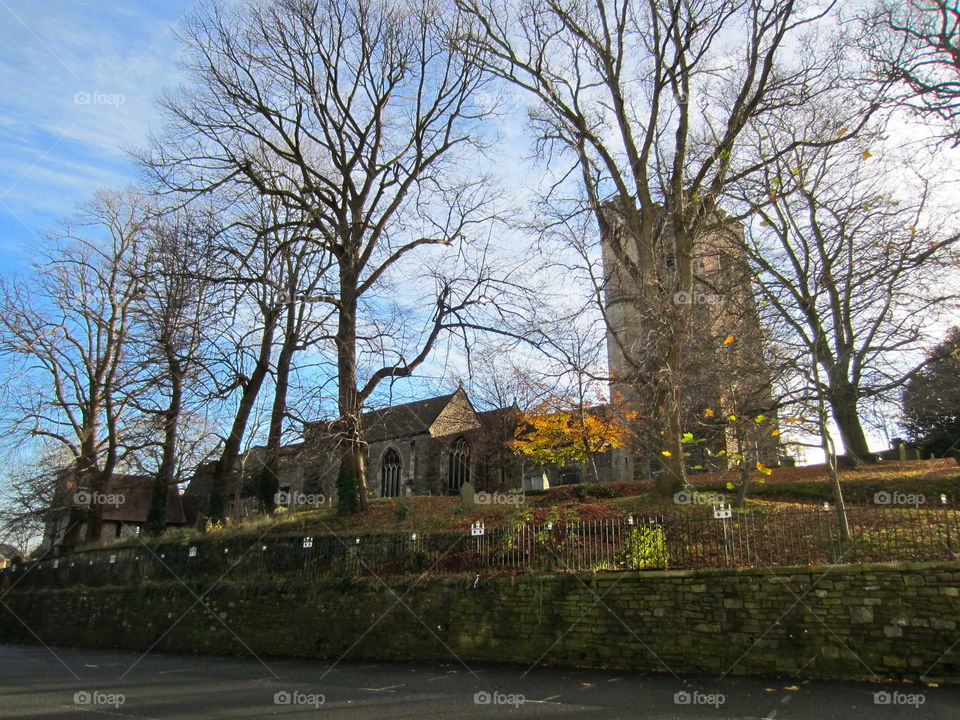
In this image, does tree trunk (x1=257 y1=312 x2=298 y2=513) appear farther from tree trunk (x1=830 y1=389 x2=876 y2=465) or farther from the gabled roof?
the gabled roof

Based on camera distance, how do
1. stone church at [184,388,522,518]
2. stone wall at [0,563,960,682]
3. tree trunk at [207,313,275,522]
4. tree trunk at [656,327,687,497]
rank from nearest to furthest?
stone wall at [0,563,960,682], tree trunk at [656,327,687,497], tree trunk at [207,313,275,522], stone church at [184,388,522,518]

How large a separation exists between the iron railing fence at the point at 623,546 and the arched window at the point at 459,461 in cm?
2349

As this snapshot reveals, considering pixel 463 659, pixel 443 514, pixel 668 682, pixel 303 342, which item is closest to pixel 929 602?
pixel 668 682

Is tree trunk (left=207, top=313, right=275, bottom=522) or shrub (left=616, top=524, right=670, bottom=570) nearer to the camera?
shrub (left=616, top=524, right=670, bottom=570)

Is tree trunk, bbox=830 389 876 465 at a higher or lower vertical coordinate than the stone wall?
higher

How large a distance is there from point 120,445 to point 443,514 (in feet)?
36.2

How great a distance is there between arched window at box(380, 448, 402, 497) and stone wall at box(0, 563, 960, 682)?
26.4m

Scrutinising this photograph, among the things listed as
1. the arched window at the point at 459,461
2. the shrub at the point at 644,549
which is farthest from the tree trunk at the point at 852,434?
the arched window at the point at 459,461

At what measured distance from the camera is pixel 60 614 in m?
23.1

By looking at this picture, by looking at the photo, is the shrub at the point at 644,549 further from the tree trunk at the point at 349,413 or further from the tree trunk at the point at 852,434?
the tree trunk at the point at 852,434

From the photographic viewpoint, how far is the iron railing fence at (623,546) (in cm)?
1059

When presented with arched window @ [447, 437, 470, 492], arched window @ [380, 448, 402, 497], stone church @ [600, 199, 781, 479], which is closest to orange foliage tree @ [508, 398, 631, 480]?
stone church @ [600, 199, 781, 479]

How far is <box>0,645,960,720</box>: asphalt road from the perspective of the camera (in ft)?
27.1

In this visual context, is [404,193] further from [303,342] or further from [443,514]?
[443,514]
